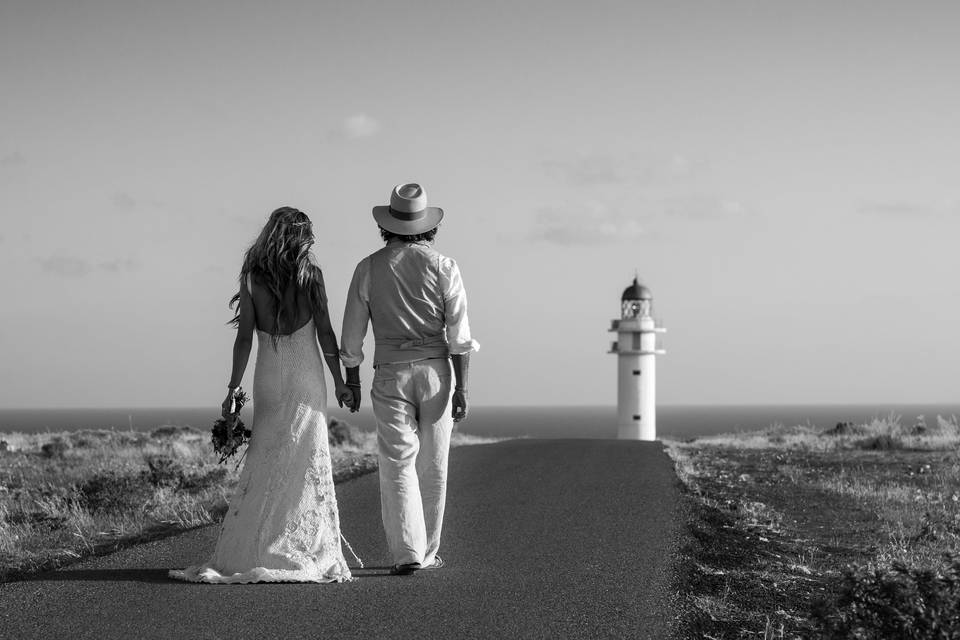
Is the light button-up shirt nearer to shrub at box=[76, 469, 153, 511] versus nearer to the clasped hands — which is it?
the clasped hands

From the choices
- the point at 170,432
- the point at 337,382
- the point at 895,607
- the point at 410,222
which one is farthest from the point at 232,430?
the point at 170,432

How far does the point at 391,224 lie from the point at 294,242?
0.71m

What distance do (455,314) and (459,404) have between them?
629 millimetres

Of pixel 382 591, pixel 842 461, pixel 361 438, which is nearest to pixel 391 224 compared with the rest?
pixel 382 591

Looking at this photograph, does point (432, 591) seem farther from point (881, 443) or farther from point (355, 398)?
point (881, 443)

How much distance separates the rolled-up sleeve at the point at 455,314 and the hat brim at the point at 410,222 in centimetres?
29

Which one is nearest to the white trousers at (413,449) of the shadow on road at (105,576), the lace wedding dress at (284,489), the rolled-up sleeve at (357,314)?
the rolled-up sleeve at (357,314)

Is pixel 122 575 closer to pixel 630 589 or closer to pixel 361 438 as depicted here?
pixel 630 589

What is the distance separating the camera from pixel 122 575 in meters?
6.84

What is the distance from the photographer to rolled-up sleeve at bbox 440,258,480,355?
22.9 ft

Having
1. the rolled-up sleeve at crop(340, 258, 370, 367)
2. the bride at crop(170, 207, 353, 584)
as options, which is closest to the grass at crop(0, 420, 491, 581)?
the bride at crop(170, 207, 353, 584)

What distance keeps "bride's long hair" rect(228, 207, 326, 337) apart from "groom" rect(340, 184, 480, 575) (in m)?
0.38

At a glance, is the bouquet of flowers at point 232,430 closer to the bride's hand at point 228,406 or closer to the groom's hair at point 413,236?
the bride's hand at point 228,406

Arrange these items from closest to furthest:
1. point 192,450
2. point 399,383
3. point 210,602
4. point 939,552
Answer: point 210,602, point 399,383, point 939,552, point 192,450
